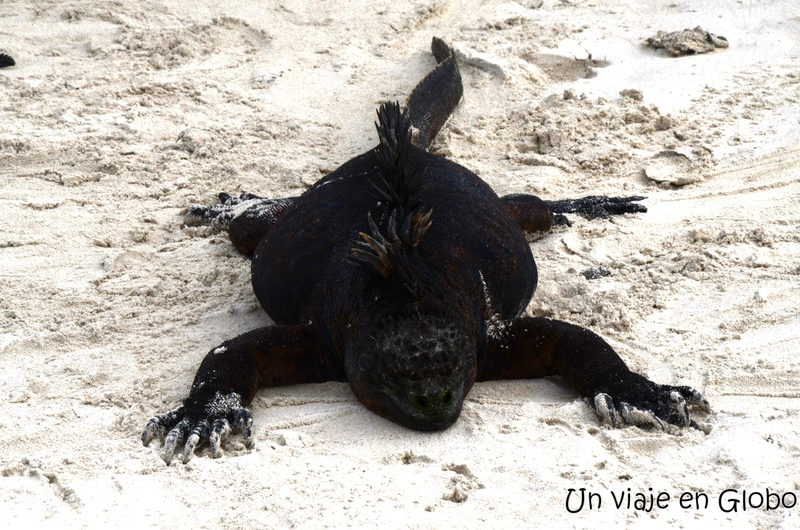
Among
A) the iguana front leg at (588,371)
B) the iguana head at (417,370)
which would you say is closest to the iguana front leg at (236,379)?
the iguana head at (417,370)

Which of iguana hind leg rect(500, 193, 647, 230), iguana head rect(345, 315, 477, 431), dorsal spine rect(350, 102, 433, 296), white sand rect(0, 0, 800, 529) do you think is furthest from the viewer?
iguana hind leg rect(500, 193, 647, 230)

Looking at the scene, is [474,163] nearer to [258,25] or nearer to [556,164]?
[556,164]

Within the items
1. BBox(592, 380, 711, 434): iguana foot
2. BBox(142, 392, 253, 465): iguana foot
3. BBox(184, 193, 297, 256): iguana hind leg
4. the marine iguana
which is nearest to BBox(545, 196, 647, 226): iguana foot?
the marine iguana

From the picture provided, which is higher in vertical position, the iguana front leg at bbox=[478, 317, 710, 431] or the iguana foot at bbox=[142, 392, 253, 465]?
the iguana front leg at bbox=[478, 317, 710, 431]

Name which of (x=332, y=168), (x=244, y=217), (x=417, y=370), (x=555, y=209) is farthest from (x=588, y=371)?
(x=332, y=168)

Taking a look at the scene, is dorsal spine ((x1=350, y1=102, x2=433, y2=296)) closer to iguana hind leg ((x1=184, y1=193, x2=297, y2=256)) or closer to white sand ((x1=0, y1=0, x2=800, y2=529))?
white sand ((x1=0, y1=0, x2=800, y2=529))

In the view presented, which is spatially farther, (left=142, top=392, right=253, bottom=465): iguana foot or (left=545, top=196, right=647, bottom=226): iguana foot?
(left=545, top=196, right=647, bottom=226): iguana foot

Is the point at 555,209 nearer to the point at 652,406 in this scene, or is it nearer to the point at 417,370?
the point at 652,406

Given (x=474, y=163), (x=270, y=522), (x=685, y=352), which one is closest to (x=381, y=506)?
(x=270, y=522)
